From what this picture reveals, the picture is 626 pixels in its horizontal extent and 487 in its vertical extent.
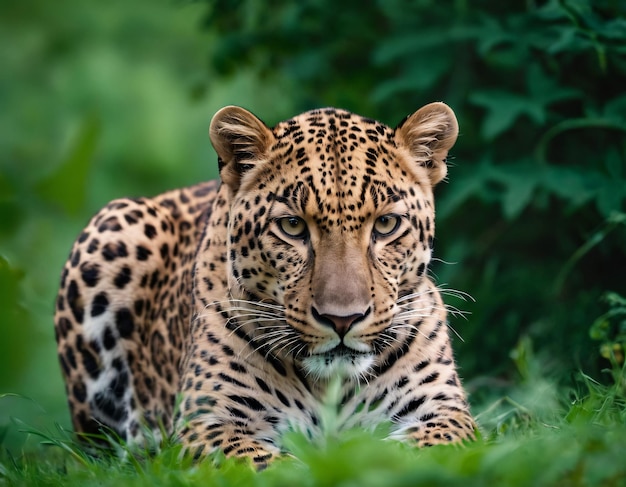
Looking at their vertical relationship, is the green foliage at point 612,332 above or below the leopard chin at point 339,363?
below

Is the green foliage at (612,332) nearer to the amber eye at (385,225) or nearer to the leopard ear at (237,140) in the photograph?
the amber eye at (385,225)

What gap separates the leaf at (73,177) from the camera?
909 cm

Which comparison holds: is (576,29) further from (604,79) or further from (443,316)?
(443,316)

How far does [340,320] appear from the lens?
196 inches

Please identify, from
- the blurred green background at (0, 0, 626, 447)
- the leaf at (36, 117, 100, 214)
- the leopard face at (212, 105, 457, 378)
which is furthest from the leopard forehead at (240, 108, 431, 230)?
the leaf at (36, 117, 100, 214)

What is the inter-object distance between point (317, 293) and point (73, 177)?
4674mm

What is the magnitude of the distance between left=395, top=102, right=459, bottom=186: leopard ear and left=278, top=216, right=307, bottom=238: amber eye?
774 mm

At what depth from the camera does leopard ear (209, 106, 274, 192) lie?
18.5 ft

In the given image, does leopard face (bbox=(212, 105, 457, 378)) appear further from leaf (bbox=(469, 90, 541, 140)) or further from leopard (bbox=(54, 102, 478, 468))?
leaf (bbox=(469, 90, 541, 140))

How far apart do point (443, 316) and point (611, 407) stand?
1.07 m

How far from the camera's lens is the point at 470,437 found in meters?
5.32

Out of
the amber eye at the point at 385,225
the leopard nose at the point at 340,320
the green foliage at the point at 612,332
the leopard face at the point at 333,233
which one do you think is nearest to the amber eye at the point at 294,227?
the leopard face at the point at 333,233

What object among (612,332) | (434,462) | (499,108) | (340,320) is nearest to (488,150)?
(499,108)

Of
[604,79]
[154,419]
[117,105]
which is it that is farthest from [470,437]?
[117,105]
